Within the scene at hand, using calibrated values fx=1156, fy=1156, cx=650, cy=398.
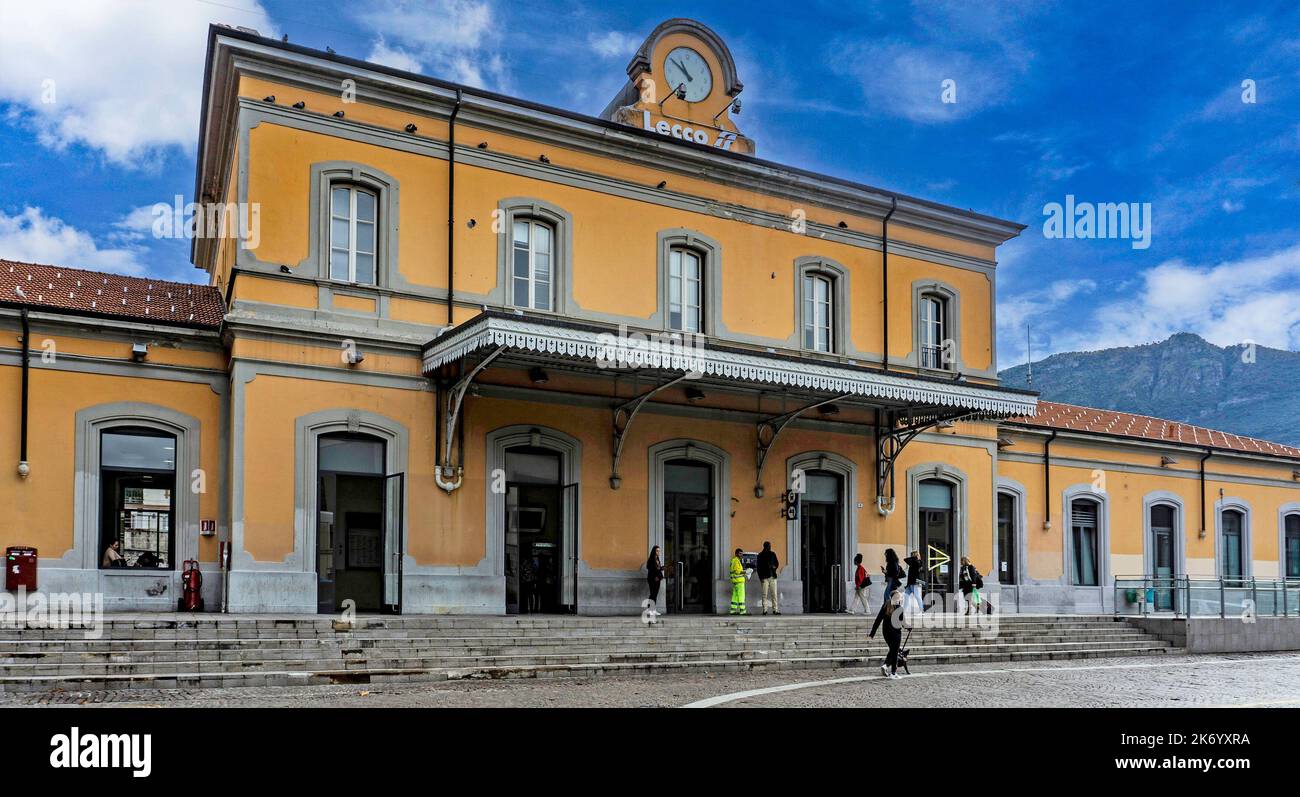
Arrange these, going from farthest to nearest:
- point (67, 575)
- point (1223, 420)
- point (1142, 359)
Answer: point (1142, 359), point (1223, 420), point (67, 575)

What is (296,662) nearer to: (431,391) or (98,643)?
(98,643)

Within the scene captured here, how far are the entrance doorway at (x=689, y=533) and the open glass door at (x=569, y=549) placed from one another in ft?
7.01

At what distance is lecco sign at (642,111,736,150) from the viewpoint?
79.5ft

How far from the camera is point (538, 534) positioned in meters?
21.5

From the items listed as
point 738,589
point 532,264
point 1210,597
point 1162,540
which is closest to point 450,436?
point 532,264

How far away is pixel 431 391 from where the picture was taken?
20391 mm

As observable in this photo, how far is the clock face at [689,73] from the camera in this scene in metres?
24.8

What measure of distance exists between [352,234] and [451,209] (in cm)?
183

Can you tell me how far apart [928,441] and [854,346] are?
2.94 metres

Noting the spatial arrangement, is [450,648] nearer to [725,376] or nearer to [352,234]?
[725,376]

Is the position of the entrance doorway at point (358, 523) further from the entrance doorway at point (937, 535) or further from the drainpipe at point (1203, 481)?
the drainpipe at point (1203, 481)

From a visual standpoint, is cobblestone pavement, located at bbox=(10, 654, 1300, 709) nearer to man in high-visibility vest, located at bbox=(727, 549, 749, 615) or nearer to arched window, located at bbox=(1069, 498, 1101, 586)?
man in high-visibility vest, located at bbox=(727, 549, 749, 615)

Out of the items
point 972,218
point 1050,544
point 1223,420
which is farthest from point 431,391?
point 1223,420

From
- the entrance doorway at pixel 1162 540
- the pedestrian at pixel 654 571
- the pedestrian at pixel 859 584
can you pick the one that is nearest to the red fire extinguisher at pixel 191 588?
the pedestrian at pixel 654 571
